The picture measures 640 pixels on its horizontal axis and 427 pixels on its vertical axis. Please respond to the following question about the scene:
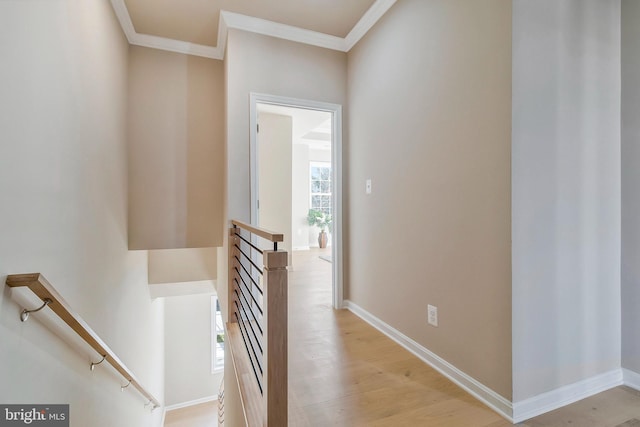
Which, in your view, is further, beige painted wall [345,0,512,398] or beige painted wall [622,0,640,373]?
beige painted wall [622,0,640,373]

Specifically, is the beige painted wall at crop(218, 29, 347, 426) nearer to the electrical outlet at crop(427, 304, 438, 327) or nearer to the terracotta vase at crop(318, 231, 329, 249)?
the electrical outlet at crop(427, 304, 438, 327)

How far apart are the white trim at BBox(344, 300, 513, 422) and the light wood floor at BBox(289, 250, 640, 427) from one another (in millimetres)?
38

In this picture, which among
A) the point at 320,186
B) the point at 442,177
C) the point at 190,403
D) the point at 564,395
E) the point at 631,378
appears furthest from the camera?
the point at 320,186

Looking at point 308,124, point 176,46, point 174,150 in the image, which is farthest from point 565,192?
point 308,124

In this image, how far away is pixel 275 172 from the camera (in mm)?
5168

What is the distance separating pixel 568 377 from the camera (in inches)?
67.2

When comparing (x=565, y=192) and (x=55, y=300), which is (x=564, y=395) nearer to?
(x=565, y=192)

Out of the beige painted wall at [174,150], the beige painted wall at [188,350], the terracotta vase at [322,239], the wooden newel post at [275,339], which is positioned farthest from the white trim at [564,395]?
the terracotta vase at [322,239]

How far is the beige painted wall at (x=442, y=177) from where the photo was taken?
1.60 m

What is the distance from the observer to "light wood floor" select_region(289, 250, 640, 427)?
1.55m

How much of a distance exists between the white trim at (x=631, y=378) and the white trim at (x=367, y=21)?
119 inches

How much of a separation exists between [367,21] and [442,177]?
5.73 ft

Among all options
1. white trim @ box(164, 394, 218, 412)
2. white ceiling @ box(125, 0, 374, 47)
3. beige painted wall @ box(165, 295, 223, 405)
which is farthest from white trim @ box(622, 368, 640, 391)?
white trim @ box(164, 394, 218, 412)

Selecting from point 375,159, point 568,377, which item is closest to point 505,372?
point 568,377
